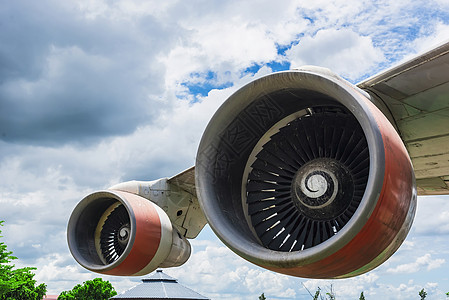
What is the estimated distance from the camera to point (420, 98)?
5.42 m

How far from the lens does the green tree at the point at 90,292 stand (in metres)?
49.8

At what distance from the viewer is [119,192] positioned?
8133 mm

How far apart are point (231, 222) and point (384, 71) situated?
2461 millimetres

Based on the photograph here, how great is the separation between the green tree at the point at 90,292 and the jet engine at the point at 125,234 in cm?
4518

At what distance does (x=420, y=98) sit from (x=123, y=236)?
5.38 meters

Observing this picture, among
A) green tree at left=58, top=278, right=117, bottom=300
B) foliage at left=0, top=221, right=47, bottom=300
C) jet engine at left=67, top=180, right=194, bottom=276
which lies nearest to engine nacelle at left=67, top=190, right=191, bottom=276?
jet engine at left=67, top=180, right=194, bottom=276

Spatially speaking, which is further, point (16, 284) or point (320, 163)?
point (16, 284)

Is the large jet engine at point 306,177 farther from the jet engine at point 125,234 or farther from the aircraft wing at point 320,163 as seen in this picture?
the jet engine at point 125,234

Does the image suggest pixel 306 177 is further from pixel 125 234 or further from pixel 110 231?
pixel 110 231

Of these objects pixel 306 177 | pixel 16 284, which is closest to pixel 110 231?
pixel 306 177

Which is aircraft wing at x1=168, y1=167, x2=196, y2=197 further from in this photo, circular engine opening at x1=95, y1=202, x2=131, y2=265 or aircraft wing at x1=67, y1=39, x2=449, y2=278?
aircraft wing at x1=67, y1=39, x2=449, y2=278

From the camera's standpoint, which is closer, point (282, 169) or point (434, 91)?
point (434, 91)

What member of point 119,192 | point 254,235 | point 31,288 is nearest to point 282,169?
point 254,235

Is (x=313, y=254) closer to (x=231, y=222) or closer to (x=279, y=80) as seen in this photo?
(x=231, y=222)
